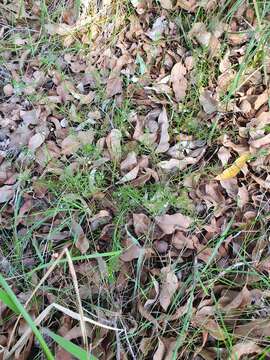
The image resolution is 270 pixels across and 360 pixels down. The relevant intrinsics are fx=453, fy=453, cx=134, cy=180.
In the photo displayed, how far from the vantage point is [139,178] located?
5.09 ft

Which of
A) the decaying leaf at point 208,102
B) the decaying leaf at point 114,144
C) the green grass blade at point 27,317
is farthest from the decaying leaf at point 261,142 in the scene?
the green grass blade at point 27,317

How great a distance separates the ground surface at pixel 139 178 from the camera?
1.29 metres

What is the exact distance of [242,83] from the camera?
1.63 metres

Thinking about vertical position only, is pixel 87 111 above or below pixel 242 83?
below

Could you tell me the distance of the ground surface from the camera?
50.7 inches

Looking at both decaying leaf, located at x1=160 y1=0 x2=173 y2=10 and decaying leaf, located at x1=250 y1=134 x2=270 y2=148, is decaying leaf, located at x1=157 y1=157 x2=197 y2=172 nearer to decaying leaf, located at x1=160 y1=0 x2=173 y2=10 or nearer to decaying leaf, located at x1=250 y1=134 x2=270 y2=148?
decaying leaf, located at x1=250 y1=134 x2=270 y2=148

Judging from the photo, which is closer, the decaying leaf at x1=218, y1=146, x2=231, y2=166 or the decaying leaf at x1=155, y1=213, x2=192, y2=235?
the decaying leaf at x1=155, y1=213, x2=192, y2=235

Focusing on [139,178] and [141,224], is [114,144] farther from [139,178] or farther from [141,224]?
[141,224]

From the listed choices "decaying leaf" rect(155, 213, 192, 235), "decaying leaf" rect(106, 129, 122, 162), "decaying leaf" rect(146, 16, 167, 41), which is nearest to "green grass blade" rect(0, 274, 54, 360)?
"decaying leaf" rect(155, 213, 192, 235)

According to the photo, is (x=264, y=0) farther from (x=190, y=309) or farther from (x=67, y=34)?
(x=190, y=309)

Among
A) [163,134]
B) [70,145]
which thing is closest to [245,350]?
[163,134]

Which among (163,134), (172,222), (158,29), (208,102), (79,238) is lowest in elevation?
(79,238)

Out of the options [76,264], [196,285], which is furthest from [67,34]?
[196,285]

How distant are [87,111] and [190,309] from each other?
2.86ft
